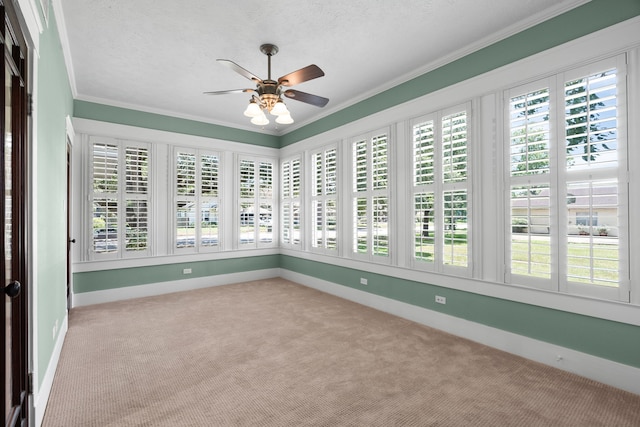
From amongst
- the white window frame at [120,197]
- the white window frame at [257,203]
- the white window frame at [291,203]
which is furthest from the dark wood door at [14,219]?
the white window frame at [291,203]

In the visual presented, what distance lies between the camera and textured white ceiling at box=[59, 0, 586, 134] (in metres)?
2.67

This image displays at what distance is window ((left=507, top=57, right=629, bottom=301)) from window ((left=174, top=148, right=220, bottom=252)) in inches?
176

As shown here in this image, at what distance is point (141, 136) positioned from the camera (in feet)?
16.3

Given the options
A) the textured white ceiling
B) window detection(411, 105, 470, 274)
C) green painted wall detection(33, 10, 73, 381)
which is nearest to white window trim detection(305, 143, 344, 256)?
the textured white ceiling

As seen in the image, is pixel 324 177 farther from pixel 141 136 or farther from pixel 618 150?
pixel 618 150

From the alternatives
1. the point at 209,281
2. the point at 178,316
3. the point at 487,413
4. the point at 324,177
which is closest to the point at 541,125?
the point at 487,413

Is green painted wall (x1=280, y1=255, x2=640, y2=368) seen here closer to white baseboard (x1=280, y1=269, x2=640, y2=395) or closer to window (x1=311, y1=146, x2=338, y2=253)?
white baseboard (x1=280, y1=269, x2=640, y2=395)

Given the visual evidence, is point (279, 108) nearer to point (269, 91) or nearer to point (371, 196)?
point (269, 91)

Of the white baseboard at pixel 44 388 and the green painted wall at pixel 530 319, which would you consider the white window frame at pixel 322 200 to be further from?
the white baseboard at pixel 44 388

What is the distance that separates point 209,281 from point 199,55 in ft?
11.9

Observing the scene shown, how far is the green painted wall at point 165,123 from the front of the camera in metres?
4.62

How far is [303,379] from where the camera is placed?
8.21ft

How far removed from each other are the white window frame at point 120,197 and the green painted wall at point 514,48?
338 cm

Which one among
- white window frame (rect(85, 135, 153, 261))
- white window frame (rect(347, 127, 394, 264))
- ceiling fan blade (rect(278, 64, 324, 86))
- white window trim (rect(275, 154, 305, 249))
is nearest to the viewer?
ceiling fan blade (rect(278, 64, 324, 86))
